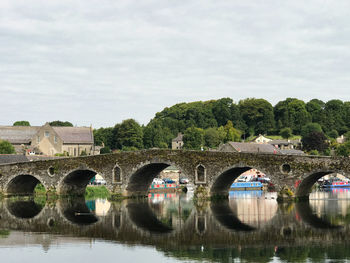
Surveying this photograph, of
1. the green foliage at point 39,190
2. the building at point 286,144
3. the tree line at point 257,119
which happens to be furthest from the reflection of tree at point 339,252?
the tree line at point 257,119

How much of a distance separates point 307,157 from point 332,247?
60.2ft

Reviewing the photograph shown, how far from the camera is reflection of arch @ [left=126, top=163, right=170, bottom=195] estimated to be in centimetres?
5431

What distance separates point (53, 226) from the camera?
37969 millimetres

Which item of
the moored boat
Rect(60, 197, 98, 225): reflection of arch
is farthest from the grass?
the moored boat

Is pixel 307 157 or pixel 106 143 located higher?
pixel 106 143

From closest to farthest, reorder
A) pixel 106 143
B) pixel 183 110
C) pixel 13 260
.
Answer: pixel 13 260, pixel 106 143, pixel 183 110

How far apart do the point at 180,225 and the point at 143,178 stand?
19.9m

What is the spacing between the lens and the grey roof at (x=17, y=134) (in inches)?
4166

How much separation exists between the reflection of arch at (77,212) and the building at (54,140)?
4542 centimetres

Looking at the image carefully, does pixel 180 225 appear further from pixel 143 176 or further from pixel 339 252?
pixel 143 176

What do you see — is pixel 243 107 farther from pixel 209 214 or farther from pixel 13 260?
pixel 13 260

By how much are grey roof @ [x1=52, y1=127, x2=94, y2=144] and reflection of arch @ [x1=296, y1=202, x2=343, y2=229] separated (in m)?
62.8

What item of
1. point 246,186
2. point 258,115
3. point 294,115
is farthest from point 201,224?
point 294,115

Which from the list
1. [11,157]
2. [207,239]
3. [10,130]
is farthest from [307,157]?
[10,130]
